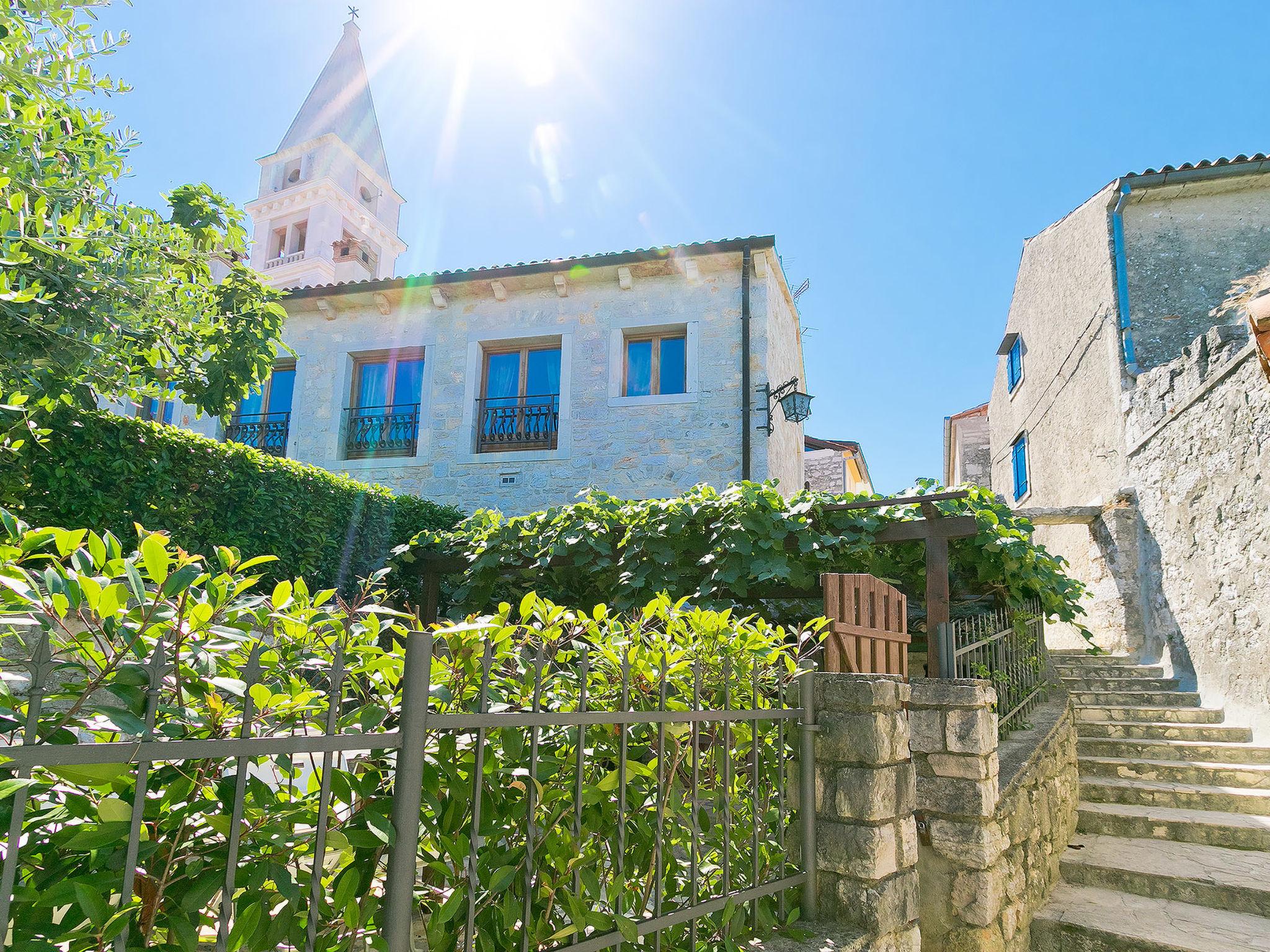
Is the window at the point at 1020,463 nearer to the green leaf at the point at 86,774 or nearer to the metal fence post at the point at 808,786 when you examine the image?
the metal fence post at the point at 808,786

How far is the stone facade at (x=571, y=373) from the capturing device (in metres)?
9.92

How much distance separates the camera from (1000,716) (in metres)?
5.66

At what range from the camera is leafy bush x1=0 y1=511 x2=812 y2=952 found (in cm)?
119

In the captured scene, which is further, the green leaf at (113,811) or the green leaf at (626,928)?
the green leaf at (626,928)

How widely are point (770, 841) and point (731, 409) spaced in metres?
7.41

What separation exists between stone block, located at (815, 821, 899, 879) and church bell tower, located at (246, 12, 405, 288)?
74.0ft

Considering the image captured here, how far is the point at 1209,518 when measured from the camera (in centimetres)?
848

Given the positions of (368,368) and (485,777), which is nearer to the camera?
(485,777)

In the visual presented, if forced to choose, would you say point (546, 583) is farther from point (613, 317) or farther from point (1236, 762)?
point (1236, 762)

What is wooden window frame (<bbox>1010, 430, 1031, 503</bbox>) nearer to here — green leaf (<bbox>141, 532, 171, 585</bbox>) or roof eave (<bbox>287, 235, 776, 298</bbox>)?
roof eave (<bbox>287, 235, 776, 298</bbox>)

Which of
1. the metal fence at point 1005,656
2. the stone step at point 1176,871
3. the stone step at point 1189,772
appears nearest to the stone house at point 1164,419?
the stone step at point 1189,772

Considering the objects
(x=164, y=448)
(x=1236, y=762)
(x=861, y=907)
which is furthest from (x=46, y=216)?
(x=1236, y=762)

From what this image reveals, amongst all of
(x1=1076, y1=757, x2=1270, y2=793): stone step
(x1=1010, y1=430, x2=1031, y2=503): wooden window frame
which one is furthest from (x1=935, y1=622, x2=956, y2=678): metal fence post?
(x1=1010, y1=430, x2=1031, y2=503): wooden window frame

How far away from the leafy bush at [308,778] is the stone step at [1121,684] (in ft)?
26.5
